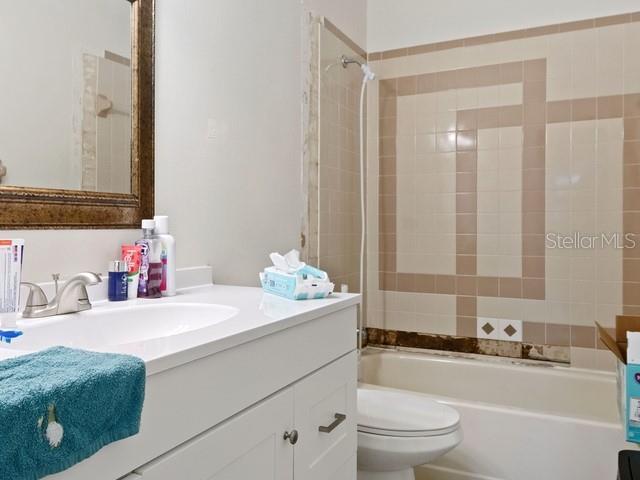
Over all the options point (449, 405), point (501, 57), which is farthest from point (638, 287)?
point (501, 57)

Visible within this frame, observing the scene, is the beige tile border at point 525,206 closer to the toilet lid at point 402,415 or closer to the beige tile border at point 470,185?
the beige tile border at point 470,185

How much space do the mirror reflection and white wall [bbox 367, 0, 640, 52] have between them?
1.81 metres

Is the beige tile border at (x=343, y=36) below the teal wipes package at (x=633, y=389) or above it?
above

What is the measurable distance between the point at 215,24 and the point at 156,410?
1316mm

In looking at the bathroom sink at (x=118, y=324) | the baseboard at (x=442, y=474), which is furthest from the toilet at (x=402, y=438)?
the bathroom sink at (x=118, y=324)

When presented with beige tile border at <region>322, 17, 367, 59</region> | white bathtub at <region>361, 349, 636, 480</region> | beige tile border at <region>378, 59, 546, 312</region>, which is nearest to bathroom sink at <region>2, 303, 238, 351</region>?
white bathtub at <region>361, 349, 636, 480</region>

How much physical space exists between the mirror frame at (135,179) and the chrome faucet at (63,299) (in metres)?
0.17

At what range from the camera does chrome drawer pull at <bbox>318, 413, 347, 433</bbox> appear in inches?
46.6

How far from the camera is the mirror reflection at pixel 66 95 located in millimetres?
1060

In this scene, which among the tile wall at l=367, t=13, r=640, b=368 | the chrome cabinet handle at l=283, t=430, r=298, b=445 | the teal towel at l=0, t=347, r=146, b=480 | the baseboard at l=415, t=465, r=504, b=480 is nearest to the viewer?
the teal towel at l=0, t=347, r=146, b=480

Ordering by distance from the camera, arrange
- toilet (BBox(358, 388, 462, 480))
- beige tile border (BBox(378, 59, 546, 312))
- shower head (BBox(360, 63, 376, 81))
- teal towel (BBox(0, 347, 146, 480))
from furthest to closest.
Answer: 1. shower head (BBox(360, 63, 376, 81))
2. beige tile border (BBox(378, 59, 546, 312))
3. toilet (BBox(358, 388, 462, 480))
4. teal towel (BBox(0, 347, 146, 480))

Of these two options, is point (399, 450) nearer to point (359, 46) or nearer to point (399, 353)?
point (399, 353)

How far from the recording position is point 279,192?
1962 millimetres

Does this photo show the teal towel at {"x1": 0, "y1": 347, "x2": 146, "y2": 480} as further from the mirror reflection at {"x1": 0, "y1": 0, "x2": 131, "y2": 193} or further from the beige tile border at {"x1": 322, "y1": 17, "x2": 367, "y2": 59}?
the beige tile border at {"x1": 322, "y1": 17, "x2": 367, "y2": 59}
